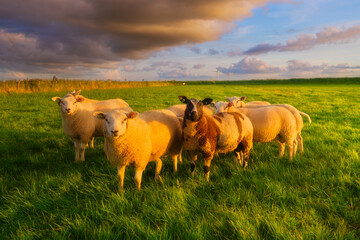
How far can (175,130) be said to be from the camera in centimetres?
438

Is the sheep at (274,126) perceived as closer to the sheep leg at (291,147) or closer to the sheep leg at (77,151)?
the sheep leg at (291,147)

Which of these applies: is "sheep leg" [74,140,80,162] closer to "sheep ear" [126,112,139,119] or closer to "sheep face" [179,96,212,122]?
"sheep ear" [126,112,139,119]

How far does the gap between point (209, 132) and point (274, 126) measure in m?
2.13

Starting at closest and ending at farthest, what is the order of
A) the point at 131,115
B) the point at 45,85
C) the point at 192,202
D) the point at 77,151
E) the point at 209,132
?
the point at 192,202 → the point at 131,115 → the point at 209,132 → the point at 77,151 → the point at 45,85

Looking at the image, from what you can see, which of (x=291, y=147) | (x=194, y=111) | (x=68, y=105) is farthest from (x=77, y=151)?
(x=291, y=147)

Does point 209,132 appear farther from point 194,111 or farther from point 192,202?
point 192,202

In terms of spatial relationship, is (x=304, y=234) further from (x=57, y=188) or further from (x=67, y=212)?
(x=57, y=188)

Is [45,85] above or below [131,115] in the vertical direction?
above

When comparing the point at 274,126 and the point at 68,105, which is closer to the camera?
the point at 274,126

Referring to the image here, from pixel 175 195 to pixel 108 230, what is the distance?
1040 mm

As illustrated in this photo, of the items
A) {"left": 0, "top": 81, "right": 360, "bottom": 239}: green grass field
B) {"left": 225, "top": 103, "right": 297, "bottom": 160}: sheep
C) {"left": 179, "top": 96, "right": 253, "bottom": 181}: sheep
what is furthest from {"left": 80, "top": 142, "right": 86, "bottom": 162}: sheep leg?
{"left": 225, "top": 103, "right": 297, "bottom": 160}: sheep

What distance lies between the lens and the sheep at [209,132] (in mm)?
3868

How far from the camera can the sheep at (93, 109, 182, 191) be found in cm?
337

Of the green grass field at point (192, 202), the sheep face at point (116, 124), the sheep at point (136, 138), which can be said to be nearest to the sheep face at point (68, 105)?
the green grass field at point (192, 202)
